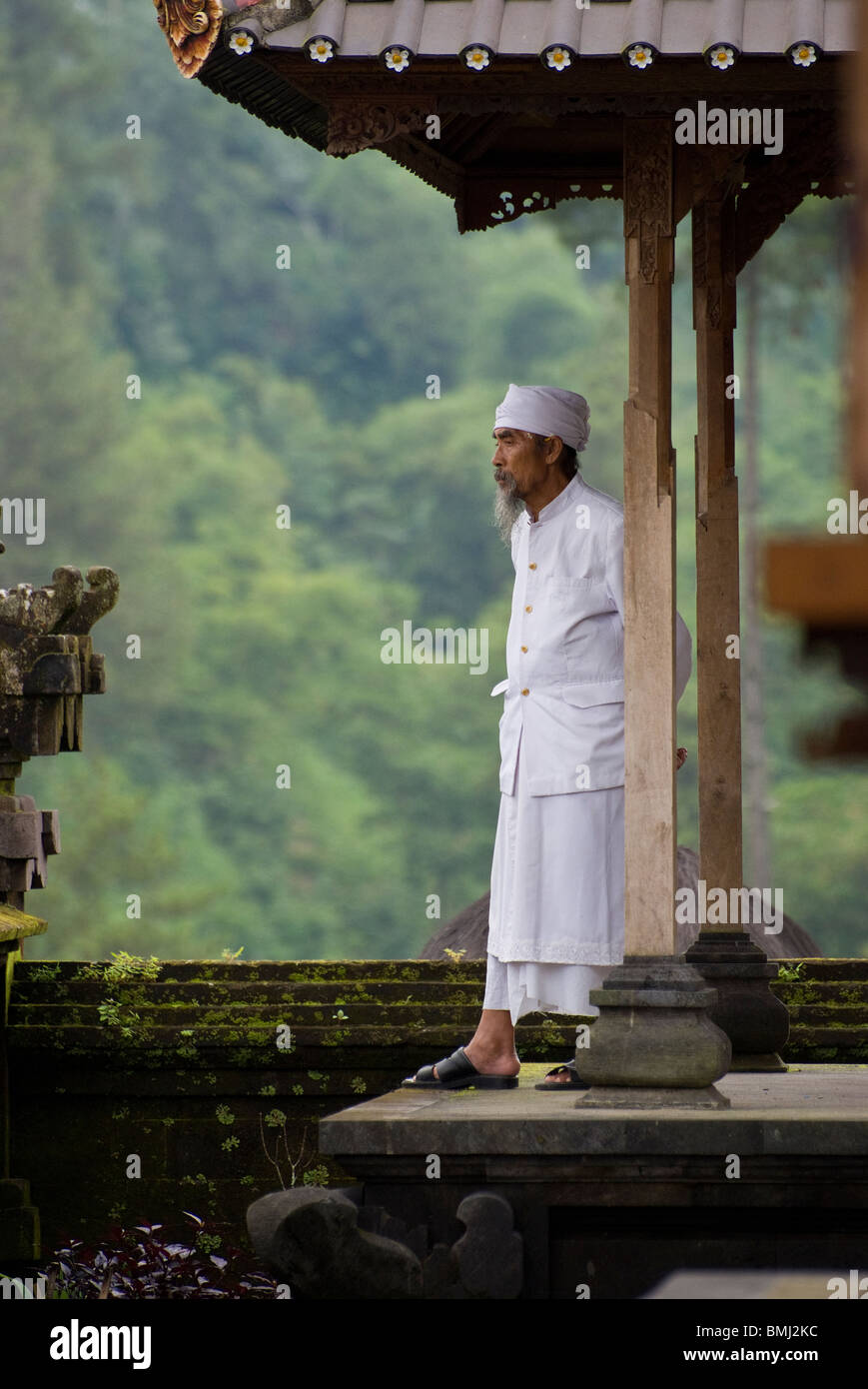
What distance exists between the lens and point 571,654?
18.1 ft

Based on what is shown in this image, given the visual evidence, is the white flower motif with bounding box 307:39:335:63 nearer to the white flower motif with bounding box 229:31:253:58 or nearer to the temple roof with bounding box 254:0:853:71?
the temple roof with bounding box 254:0:853:71

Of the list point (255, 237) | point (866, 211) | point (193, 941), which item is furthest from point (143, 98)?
point (866, 211)

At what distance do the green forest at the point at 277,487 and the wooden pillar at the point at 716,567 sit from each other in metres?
23.7

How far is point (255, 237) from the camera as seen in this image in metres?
40.2

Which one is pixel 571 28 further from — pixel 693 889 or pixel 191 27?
pixel 693 889

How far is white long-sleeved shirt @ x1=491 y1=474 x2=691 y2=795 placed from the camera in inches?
214

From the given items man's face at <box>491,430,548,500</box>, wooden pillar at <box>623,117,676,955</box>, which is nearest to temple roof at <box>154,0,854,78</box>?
wooden pillar at <box>623,117,676,955</box>

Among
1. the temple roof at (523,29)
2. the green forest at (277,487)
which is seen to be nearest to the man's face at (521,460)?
the temple roof at (523,29)

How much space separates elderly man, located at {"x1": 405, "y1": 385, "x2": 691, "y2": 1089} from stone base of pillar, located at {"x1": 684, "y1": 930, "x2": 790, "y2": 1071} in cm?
74

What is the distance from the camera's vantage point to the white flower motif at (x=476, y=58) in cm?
480

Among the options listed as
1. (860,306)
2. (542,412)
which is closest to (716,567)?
(542,412)

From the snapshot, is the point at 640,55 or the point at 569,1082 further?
the point at 569,1082

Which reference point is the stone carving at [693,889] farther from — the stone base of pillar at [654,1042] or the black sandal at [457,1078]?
the stone base of pillar at [654,1042]

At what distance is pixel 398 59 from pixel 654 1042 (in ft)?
7.88
